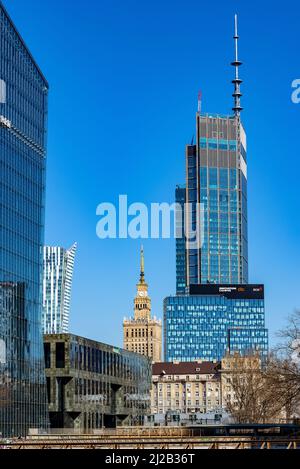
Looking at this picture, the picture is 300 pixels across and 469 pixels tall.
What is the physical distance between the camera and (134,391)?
186m

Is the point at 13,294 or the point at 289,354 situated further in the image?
the point at 13,294

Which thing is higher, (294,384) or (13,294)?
(13,294)

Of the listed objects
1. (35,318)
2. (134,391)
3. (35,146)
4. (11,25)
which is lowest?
(134,391)

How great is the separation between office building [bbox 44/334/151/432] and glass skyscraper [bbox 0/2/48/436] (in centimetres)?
339

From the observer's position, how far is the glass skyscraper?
136m

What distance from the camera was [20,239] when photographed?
147750mm

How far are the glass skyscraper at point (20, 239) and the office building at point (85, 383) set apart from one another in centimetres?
339

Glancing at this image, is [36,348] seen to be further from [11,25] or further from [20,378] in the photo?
[11,25]

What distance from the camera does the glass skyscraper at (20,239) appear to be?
136375mm

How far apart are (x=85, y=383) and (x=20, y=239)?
26.0m

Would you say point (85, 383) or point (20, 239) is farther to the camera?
point (85, 383)
